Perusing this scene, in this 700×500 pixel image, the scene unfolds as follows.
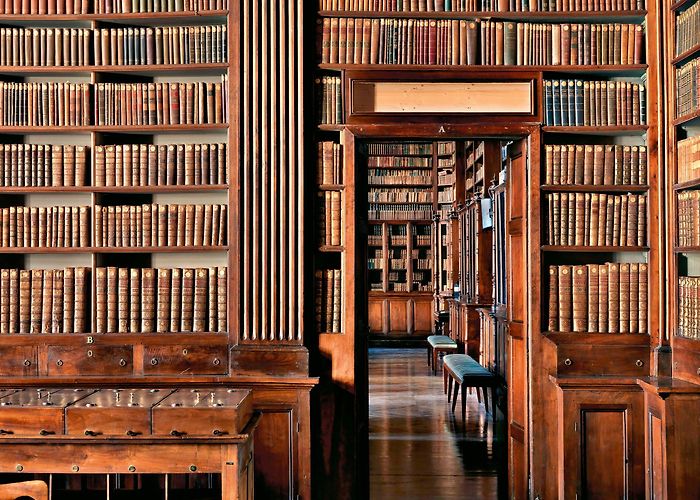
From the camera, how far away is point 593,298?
4215 millimetres

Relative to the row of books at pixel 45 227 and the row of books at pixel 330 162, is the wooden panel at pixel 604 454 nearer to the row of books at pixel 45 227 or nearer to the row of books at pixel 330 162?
the row of books at pixel 330 162

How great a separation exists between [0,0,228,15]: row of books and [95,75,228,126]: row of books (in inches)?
16.5

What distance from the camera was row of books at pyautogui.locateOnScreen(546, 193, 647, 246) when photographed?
13.8ft

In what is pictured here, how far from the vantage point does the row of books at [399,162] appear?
12688mm

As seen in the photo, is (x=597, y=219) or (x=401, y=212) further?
(x=401, y=212)

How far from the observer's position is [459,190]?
11625mm

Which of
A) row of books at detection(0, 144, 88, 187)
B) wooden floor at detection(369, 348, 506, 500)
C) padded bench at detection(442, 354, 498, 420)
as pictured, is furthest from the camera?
padded bench at detection(442, 354, 498, 420)

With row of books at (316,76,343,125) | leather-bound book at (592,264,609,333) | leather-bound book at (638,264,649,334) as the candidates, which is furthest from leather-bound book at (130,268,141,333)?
leather-bound book at (638,264,649,334)

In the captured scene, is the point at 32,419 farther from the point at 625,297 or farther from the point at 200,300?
the point at 625,297

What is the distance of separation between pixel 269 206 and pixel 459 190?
7.79 m

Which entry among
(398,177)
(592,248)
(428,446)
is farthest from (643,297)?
(398,177)

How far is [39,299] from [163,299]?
2.41 ft

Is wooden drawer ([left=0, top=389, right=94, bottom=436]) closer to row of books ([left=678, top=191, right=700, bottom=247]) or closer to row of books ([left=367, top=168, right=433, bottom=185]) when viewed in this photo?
row of books ([left=678, top=191, right=700, bottom=247])

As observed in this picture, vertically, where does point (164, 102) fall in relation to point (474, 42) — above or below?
below
